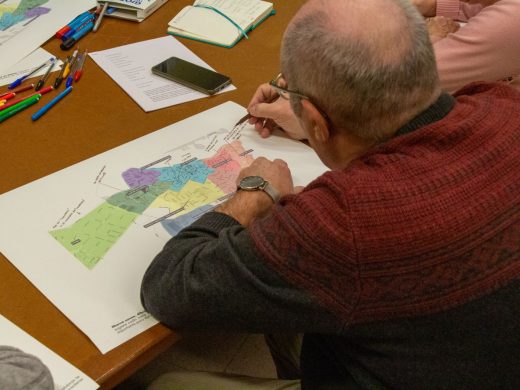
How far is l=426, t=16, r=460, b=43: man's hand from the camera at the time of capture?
53.8 inches

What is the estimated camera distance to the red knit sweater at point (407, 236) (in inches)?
A: 27.3

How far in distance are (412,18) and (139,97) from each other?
2.32ft

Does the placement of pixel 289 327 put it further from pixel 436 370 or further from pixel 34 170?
pixel 34 170

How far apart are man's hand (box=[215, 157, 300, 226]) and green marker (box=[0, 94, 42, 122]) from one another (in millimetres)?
548

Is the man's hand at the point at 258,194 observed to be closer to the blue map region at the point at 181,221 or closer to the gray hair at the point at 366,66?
the blue map region at the point at 181,221

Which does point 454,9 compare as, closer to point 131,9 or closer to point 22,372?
point 131,9

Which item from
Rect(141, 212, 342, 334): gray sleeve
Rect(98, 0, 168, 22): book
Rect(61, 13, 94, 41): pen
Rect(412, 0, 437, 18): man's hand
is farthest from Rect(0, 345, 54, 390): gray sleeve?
Rect(412, 0, 437, 18): man's hand

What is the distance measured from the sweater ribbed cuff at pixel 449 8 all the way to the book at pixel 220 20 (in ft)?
1.54

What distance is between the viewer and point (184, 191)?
105cm

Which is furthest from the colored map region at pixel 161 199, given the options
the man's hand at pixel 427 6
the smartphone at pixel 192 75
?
the man's hand at pixel 427 6

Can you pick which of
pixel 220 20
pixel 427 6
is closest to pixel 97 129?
pixel 220 20

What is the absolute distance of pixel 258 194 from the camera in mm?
979

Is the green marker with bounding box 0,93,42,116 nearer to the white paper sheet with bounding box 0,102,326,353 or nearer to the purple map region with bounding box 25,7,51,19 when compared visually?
the white paper sheet with bounding box 0,102,326,353

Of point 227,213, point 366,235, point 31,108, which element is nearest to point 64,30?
point 31,108
